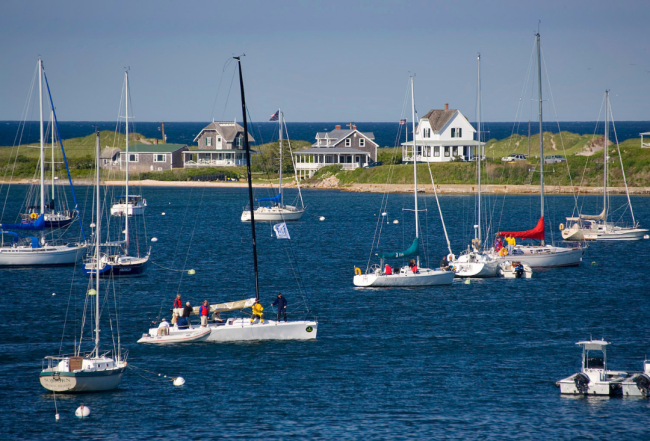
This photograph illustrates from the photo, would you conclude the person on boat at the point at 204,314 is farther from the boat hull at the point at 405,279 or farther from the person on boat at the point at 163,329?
the boat hull at the point at 405,279

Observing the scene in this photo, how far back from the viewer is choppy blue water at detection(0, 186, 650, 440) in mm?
27141

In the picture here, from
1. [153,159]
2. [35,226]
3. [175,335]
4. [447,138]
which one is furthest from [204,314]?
[153,159]

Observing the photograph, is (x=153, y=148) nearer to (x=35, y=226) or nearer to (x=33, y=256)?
(x=35, y=226)

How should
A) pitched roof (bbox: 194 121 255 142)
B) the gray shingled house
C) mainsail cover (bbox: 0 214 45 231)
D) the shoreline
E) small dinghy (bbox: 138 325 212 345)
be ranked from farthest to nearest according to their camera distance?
pitched roof (bbox: 194 121 255 142) < the gray shingled house < the shoreline < mainsail cover (bbox: 0 214 45 231) < small dinghy (bbox: 138 325 212 345)

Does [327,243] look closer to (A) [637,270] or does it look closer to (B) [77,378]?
(A) [637,270]

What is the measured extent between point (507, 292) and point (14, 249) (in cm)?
3361

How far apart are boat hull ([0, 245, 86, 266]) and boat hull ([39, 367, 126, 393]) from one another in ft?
93.3

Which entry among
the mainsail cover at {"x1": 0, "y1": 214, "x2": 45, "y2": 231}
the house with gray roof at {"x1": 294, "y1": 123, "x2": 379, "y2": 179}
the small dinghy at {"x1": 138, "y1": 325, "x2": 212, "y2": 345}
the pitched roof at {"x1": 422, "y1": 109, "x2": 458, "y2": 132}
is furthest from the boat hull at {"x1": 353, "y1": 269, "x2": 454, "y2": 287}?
the house with gray roof at {"x1": 294, "y1": 123, "x2": 379, "y2": 179}

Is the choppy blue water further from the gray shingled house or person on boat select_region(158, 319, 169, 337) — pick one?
the gray shingled house

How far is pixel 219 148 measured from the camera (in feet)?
486

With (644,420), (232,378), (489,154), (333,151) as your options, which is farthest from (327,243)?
(489,154)

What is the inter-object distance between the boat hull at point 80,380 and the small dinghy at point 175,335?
588 centimetres

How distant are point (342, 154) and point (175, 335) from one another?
4131 inches

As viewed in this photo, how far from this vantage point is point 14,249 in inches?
2242
